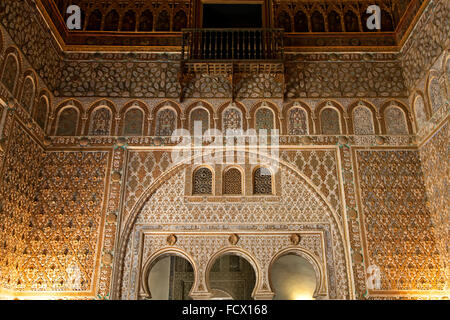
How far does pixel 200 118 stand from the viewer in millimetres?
7387

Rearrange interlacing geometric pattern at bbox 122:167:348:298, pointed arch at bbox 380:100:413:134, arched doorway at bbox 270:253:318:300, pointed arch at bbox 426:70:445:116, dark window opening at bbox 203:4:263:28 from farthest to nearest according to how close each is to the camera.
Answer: arched doorway at bbox 270:253:318:300, dark window opening at bbox 203:4:263:28, pointed arch at bbox 380:100:413:134, interlacing geometric pattern at bbox 122:167:348:298, pointed arch at bbox 426:70:445:116

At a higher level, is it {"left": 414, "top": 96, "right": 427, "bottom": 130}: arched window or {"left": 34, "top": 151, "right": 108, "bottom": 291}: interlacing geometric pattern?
{"left": 414, "top": 96, "right": 427, "bottom": 130}: arched window

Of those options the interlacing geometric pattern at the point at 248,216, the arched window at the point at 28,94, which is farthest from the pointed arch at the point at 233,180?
the arched window at the point at 28,94

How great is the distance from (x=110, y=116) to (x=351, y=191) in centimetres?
447

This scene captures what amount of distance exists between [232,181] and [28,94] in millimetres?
3635

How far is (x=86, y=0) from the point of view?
8.02 metres

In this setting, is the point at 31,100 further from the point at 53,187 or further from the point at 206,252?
the point at 206,252

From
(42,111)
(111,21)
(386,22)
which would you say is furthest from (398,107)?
(42,111)

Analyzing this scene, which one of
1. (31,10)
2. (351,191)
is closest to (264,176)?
(351,191)

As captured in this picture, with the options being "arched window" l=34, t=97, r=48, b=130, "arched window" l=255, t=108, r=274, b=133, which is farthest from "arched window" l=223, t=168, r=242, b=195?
"arched window" l=34, t=97, r=48, b=130

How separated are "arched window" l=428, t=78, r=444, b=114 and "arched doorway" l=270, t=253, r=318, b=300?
16.3ft

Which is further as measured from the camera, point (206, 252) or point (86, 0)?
point (86, 0)

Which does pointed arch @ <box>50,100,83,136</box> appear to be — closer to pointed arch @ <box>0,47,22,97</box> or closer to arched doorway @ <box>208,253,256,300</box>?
pointed arch @ <box>0,47,22,97</box>

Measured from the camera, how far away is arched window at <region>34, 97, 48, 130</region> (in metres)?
6.78
